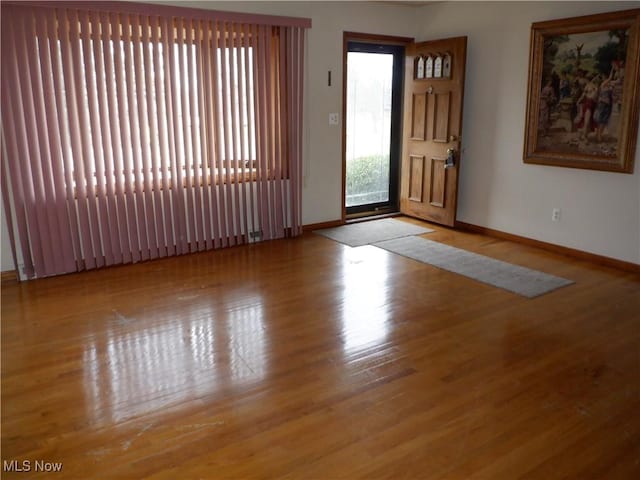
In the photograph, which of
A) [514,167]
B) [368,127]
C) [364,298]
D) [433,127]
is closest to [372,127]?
[368,127]

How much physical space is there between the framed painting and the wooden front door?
2.62ft

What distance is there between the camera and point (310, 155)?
562cm

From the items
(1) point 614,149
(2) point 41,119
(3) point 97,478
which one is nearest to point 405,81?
(1) point 614,149

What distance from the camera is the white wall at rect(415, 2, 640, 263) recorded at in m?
4.54

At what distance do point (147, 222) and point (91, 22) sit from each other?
1.68 metres

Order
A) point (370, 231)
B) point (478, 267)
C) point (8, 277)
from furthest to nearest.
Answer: point (370, 231)
point (478, 267)
point (8, 277)

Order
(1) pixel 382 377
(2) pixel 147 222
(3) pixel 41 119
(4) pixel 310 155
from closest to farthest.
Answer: (1) pixel 382 377 < (3) pixel 41 119 < (2) pixel 147 222 < (4) pixel 310 155

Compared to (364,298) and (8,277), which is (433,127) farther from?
(8,277)

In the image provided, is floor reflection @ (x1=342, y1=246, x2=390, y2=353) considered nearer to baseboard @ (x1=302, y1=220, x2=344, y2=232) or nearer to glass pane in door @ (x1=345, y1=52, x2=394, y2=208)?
baseboard @ (x1=302, y1=220, x2=344, y2=232)

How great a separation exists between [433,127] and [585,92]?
5.48ft

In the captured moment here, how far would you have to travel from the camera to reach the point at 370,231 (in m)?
5.80

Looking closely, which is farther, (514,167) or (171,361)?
(514,167)

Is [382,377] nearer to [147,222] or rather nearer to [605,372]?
[605,372]

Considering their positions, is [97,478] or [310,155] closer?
[97,478]
